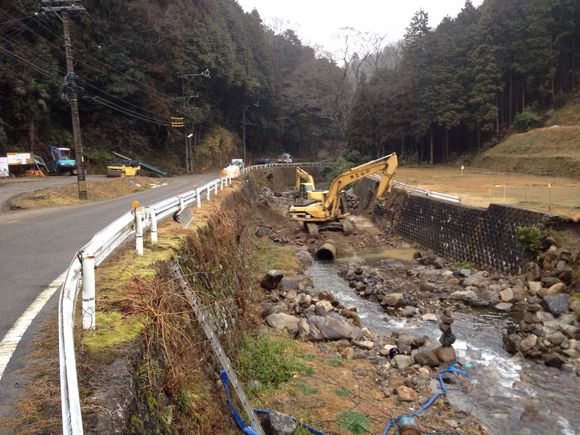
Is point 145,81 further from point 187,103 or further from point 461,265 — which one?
point 461,265

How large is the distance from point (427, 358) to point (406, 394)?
5.39 ft

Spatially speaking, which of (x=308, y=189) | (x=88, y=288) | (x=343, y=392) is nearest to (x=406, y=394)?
(x=343, y=392)

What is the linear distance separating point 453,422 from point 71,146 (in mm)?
35110

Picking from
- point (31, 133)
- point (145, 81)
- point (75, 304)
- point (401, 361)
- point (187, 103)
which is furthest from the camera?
point (187, 103)

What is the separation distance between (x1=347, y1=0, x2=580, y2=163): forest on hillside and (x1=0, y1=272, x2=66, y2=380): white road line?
4330 cm

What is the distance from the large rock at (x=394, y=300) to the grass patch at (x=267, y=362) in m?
5.04

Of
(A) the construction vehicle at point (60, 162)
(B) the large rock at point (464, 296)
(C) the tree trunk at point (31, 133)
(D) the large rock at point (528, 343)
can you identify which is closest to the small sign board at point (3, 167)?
(A) the construction vehicle at point (60, 162)

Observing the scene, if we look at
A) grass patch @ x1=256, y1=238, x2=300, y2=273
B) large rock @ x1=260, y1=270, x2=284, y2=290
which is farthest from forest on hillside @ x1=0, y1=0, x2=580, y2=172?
large rock @ x1=260, y1=270, x2=284, y2=290

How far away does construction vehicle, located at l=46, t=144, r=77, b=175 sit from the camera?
3073 cm

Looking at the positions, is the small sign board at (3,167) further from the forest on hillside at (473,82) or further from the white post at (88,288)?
the forest on hillside at (473,82)

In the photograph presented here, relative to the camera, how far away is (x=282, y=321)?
10.4 m

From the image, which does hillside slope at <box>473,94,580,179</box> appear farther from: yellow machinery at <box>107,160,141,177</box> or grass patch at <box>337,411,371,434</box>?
yellow machinery at <box>107,160,141,177</box>

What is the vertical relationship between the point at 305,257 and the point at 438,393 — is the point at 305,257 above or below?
above

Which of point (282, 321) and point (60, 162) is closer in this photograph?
point (282, 321)
